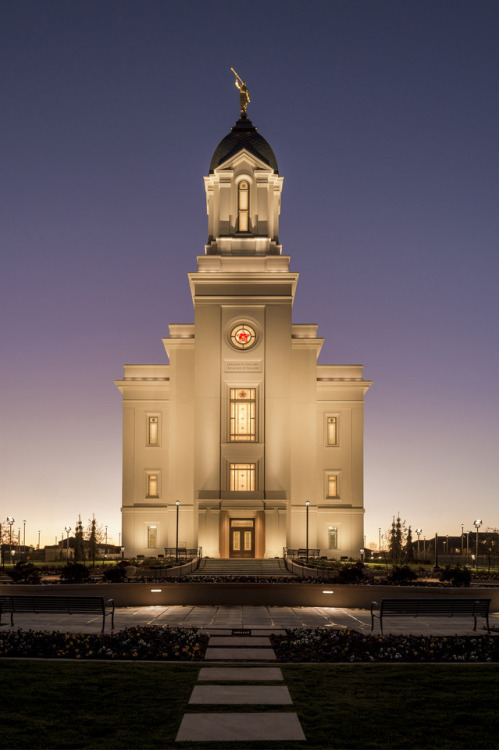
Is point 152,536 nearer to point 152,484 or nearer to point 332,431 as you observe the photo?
point 152,484

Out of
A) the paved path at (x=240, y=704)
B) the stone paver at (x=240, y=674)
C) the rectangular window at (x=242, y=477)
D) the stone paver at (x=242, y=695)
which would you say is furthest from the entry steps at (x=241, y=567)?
the stone paver at (x=242, y=695)

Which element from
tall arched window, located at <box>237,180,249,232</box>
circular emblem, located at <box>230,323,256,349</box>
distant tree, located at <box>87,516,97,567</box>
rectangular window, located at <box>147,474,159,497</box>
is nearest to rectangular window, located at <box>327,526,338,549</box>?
rectangular window, located at <box>147,474,159,497</box>

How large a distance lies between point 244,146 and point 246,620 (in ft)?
141

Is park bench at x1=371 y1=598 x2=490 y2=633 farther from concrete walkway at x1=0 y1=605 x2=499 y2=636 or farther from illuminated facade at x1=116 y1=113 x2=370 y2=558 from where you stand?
illuminated facade at x1=116 y1=113 x2=370 y2=558

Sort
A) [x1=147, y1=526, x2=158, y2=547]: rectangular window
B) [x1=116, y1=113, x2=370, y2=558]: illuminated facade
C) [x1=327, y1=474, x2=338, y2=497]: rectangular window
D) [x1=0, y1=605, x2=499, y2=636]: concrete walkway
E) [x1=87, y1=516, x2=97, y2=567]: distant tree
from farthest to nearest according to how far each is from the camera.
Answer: [x1=87, y1=516, x2=97, y2=567]: distant tree, [x1=327, y1=474, x2=338, y2=497]: rectangular window, [x1=147, y1=526, x2=158, y2=547]: rectangular window, [x1=116, y1=113, x2=370, y2=558]: illuminated facade, [x1=0, y1=605, x2=499, y2=636]: concrete walkway

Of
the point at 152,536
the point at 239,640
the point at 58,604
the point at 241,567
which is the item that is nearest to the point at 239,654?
the point at 239,640

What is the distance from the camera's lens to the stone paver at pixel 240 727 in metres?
9.33

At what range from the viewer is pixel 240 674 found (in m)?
13.1

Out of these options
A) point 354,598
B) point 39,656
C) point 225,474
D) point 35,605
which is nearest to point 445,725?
point 39,656

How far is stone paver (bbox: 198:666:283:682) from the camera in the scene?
12.7m

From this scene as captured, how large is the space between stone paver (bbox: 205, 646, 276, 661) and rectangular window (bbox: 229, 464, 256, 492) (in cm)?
3707

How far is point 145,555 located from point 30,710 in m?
47.4

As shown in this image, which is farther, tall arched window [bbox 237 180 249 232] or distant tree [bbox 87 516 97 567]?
distant tree [bbox 87 516 97 567]

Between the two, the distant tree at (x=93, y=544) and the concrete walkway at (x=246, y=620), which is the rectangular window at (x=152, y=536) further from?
the concrete walkway at (x=246, y=620)
